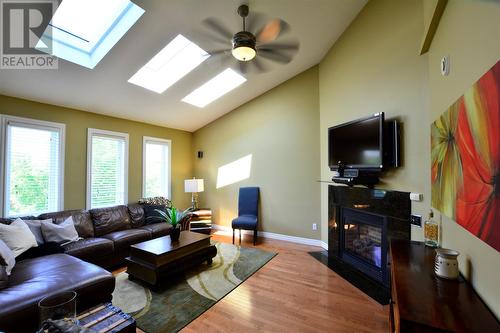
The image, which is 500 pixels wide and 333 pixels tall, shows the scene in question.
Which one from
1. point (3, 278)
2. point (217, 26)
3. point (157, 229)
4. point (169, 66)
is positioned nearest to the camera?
point (3, 278)

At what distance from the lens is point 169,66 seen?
366 centimetres

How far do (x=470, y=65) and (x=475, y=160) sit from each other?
56cm

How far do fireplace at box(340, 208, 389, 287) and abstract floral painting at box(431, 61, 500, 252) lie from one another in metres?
1.40

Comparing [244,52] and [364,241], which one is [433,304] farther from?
[244,52]

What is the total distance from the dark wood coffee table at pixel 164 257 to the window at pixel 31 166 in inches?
69.2

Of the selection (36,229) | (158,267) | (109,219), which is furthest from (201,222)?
(36,229)

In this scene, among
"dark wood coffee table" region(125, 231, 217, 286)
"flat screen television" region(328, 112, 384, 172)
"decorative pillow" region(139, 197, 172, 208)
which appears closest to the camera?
"flat screen television" region(328, 112, 384, 172)

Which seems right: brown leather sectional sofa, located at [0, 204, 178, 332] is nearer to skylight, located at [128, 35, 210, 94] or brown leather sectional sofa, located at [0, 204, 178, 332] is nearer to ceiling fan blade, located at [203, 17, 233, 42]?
skylight, located at [128, 35, 210, 94]

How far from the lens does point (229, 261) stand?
3.55m

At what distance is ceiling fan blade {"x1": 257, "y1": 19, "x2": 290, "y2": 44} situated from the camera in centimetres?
220

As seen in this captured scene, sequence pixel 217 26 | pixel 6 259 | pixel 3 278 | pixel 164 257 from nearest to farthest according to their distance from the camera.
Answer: pixel 3 278, pixel 6 259, pixel 217 26, pixel 164 257

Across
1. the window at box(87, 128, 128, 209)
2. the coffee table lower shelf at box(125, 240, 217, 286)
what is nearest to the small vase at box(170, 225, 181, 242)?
the coffee table lower shelf at box(125, 240, 217, 286)

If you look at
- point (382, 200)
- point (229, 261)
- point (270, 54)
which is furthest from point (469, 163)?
point (229, 261)

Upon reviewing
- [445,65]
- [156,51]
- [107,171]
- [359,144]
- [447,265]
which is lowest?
[447,265]
